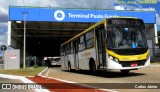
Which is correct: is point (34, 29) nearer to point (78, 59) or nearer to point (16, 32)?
point (16, 32)

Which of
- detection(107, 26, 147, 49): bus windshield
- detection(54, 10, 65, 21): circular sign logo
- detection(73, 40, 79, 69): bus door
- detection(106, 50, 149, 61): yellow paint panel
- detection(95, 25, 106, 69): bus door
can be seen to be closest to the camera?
detection(106, 50, 149, 61): yellow paint panel

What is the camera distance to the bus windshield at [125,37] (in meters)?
Answer: 17.4

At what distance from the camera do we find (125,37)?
57.5ft

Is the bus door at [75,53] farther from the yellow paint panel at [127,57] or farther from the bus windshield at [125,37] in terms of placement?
the yellow paint panel at [127,57]

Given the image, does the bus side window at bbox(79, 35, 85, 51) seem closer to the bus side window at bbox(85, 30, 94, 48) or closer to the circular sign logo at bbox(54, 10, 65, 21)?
the bus side window at bbox(85, 30, 94, 48)

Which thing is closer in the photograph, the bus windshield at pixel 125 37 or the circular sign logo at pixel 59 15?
the bus windshield at pixel 125 37

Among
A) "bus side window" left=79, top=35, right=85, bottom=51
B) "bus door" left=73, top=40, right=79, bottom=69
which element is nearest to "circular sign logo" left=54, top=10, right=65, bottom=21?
"bus door" left=73, top=40, right=79, bottom=69

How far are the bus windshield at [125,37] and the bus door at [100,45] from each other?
0.68 meters

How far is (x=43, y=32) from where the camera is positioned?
5897 centimetres

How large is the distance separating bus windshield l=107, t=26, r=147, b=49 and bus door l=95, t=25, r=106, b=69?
68cm

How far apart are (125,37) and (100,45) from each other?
1.87 metres

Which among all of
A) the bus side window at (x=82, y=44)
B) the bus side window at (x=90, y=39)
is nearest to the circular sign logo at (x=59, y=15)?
the bus side window at (x=82, y=44)

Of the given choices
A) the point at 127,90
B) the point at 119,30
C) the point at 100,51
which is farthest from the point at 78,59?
the point at 127,90

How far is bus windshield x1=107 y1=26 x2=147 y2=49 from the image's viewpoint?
57.2 ft
